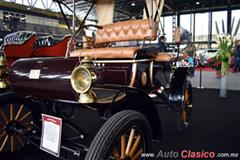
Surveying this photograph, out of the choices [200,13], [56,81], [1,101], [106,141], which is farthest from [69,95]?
[200,13]

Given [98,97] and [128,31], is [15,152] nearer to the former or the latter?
[98,97]

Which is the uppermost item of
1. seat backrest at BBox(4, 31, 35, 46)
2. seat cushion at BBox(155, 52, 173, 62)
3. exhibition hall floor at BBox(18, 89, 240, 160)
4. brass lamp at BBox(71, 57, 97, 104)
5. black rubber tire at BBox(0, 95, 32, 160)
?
seat backrest at BBox(4, 31, 35, 46)

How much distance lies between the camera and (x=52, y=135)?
138 centimetres

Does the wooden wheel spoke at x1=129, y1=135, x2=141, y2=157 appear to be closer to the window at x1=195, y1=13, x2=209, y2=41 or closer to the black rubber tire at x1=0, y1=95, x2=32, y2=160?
the black rubber tire at x1=0, y1=95, x2=32, y2=160

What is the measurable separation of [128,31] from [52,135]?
1349 mm

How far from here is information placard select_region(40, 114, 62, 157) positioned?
1.34 m

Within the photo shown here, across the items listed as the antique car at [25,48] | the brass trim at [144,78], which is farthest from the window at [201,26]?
the brass trim at [144,78]

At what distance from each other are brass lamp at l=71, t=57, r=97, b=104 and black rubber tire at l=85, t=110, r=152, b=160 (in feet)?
0.53

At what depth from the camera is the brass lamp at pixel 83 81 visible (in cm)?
110

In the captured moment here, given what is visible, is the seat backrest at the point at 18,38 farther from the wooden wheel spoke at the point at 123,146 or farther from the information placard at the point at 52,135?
the wooden wheel spoke at the point at 123,146

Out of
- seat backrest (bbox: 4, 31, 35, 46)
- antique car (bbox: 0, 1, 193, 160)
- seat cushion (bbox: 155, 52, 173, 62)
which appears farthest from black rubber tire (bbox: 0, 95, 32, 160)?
seat backrest (bbox: 4, 31, 35, 46)

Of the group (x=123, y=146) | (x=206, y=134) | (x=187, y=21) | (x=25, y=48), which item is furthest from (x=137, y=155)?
(x=187, y=21)

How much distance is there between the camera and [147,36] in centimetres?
195

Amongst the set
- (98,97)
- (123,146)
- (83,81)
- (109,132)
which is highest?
(83,81)
